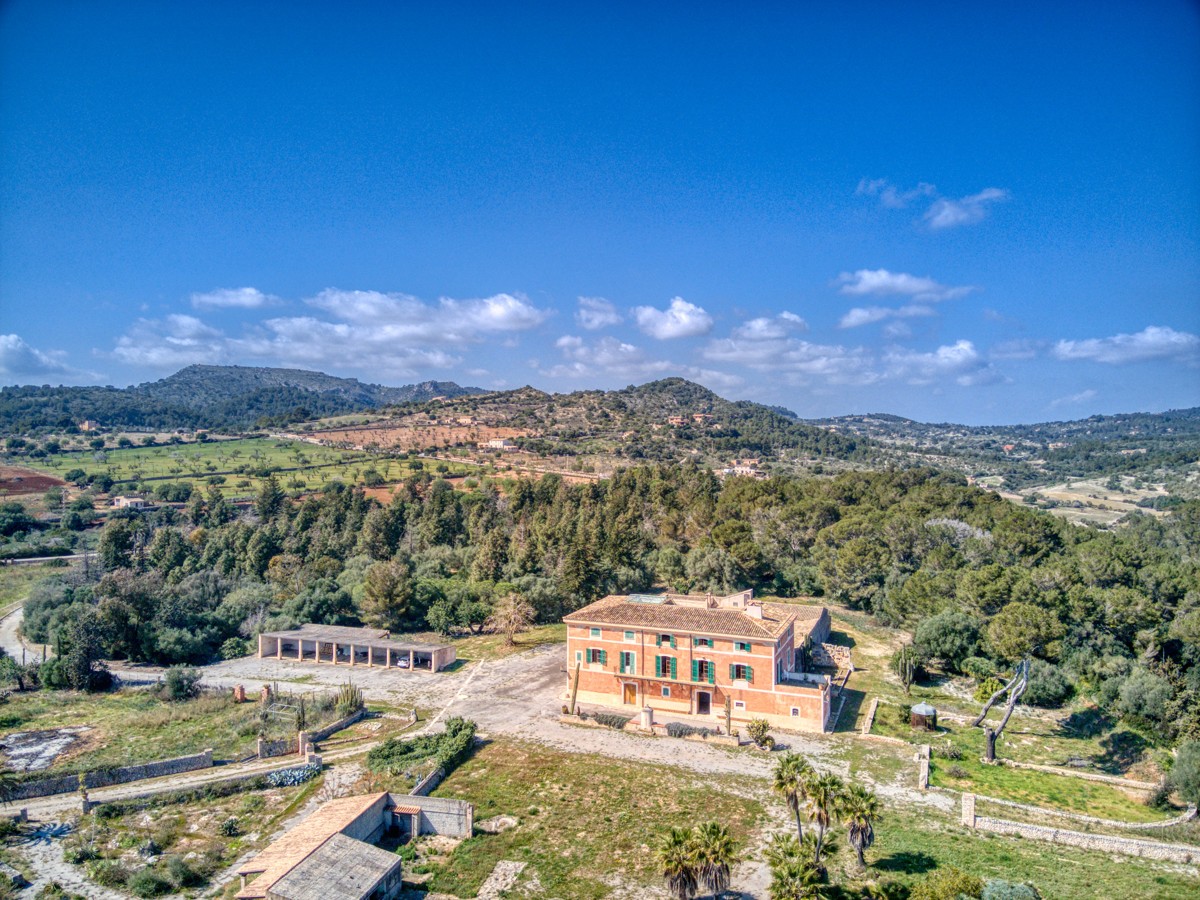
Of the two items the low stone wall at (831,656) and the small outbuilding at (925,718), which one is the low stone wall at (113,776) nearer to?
the small outbuilding at (925,718)

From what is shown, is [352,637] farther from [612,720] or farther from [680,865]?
[680,865]

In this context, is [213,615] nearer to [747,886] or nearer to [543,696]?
[543,696]

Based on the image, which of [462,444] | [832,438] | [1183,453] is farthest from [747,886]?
[1183,453]

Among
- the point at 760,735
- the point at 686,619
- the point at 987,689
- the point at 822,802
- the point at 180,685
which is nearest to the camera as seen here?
the point at 822,802

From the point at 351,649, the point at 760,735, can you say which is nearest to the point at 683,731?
the point at 760,735

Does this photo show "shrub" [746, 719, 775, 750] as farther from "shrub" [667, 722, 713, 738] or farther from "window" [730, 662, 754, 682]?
"window" [730, 662, 754, 682]

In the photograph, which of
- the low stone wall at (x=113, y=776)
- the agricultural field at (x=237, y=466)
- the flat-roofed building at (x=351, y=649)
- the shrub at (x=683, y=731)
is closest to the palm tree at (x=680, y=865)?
the shrub at (x=683, y=731)
